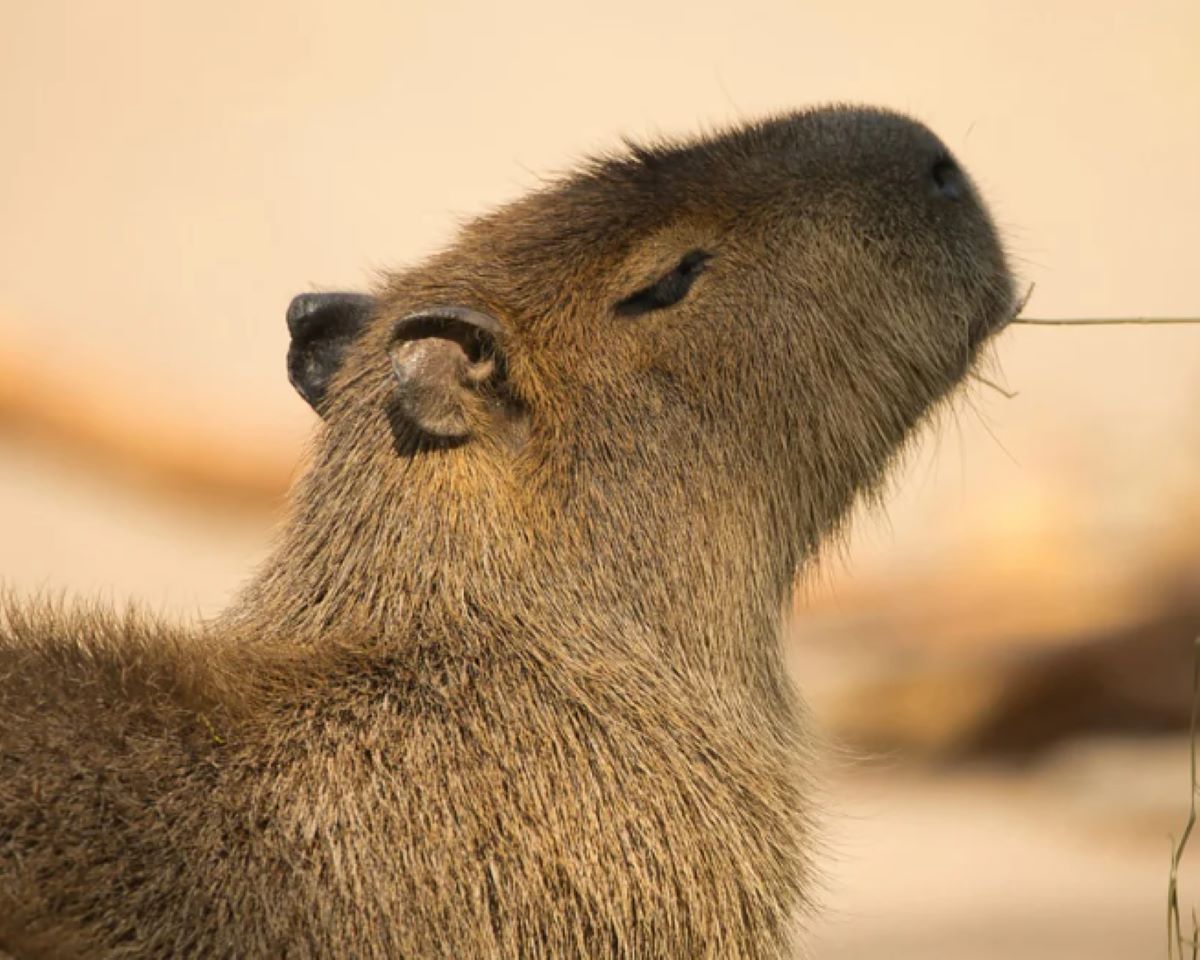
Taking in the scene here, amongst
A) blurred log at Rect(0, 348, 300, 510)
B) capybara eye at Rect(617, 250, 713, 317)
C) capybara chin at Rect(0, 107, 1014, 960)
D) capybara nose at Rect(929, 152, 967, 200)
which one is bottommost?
capybara chin at Rect(0, 107, 1014, 960)

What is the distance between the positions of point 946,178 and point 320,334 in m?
1.36

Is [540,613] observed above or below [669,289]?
below

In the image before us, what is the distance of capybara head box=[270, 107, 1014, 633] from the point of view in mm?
3604

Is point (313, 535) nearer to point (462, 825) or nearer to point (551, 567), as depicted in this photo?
point (551, 567)

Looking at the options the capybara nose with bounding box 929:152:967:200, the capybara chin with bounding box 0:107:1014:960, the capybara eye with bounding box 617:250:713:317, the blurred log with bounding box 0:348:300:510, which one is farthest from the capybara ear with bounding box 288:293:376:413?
the blurred log with bounding box 0:348:300:510

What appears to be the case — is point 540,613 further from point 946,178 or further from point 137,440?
point 137,440

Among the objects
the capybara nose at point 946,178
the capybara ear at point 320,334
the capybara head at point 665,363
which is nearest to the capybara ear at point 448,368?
the capybara head at point 665,363

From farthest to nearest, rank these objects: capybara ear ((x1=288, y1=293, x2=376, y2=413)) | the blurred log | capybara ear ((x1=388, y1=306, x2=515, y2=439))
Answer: the blurred log → capybara ear ((x1=288, y1=293, x2=376, y2=413)) → capybara ear ((x1=388, y1=306, x2=515, y2=439))

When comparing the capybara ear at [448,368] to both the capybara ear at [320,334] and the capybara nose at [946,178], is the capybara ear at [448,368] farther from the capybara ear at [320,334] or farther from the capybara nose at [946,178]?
the capybara nose at [946,178]

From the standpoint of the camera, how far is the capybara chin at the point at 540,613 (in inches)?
121

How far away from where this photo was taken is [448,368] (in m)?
3.58

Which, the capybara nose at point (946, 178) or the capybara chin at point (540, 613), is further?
the capybara nose at point (946, 178)

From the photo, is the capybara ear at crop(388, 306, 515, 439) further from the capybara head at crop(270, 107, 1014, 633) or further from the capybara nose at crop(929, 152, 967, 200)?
the capybara nose at crop(929, 152, 967, 200)

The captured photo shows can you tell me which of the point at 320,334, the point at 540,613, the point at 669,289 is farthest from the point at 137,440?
the point at 540,613
